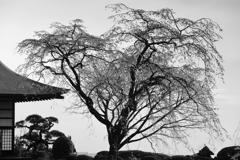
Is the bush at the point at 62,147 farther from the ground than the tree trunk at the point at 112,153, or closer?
farther from the ground

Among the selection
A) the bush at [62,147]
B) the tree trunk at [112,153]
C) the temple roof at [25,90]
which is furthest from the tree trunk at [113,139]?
the bush at [62,147]

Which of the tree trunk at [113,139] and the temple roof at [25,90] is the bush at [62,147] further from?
the tree trunk at [113,139]

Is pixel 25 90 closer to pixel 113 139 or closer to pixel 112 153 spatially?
pixel 113 139

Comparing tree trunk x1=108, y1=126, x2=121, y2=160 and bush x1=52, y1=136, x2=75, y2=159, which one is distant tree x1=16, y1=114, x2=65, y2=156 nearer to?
bush x1=52, y1=136, x2=75, y2=159

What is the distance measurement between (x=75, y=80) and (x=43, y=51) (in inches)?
69.6

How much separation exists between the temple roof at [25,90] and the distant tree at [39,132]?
3.28m

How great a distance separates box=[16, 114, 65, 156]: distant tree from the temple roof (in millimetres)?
3281

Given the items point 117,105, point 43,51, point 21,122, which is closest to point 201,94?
point 117,105

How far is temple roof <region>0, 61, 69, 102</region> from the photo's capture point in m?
13.8

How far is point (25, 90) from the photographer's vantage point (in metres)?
14.3

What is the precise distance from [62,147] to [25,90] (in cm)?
340

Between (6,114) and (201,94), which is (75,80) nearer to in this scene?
(6,114)

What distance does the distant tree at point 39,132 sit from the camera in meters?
17.7

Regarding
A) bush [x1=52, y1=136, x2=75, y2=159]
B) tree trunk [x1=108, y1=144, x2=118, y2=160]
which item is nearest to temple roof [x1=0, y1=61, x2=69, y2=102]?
bush [x1=52, y1=136, x2=75, y2=159]
